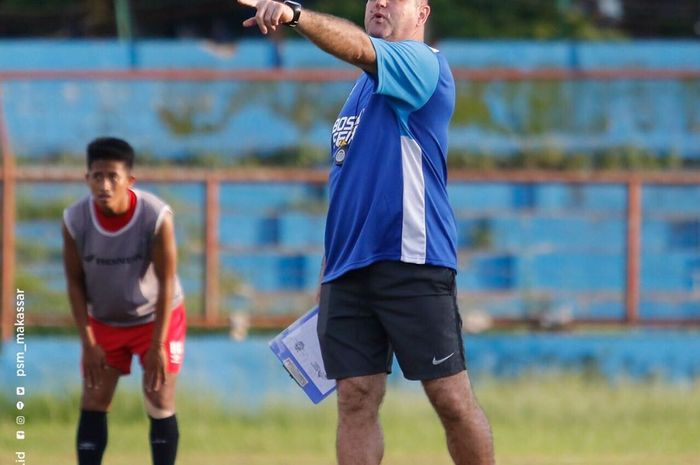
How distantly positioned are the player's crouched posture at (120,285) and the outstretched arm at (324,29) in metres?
2.24

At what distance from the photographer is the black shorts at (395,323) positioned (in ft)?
16.2

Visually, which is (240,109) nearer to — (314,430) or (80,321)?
(314,430)

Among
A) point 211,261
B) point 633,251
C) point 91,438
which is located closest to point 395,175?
point 91,438

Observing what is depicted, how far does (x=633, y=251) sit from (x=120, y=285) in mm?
4709

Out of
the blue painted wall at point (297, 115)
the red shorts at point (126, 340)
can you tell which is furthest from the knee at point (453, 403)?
the blue painted wall at point (297, 115)

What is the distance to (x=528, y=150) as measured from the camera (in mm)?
11805

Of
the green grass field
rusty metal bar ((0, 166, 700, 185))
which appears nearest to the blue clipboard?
the green grass field

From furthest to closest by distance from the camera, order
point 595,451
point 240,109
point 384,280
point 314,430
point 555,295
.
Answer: point 240,109, point 555,295, point 314,430, point 595,451, point 384,280

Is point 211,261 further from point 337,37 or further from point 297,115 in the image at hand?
point 337,37

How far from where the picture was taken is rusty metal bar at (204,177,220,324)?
995 centimetres

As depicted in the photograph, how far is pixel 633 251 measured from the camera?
1004 cm

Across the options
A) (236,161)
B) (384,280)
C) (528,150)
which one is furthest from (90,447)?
(528,150)

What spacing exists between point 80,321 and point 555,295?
458 centimetres

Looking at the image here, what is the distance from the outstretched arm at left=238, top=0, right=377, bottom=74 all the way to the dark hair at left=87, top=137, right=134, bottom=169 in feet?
7.38
